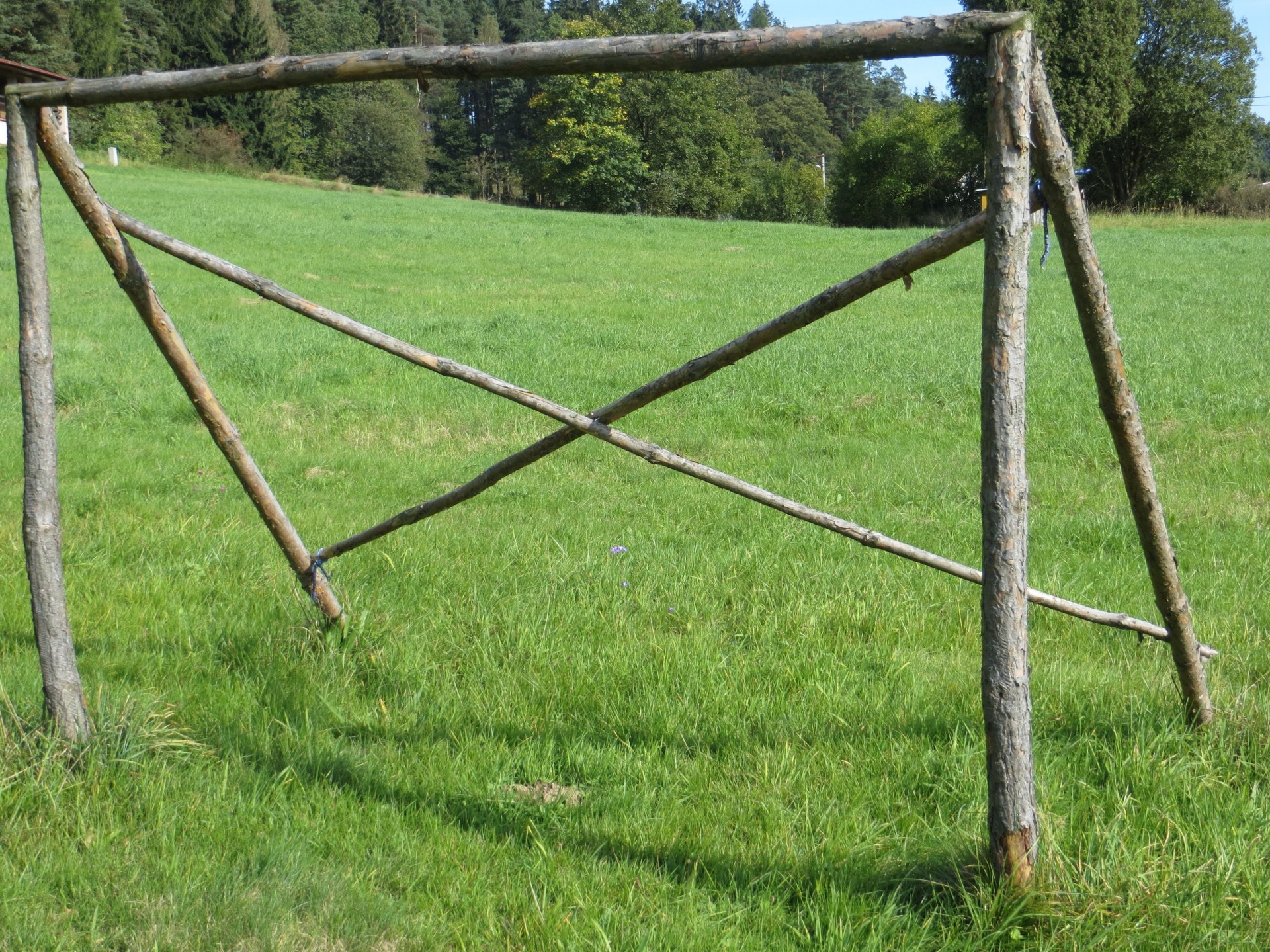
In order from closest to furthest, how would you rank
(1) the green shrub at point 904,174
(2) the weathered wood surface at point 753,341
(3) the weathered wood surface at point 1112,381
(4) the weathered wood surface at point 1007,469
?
(4) the weathered wood surface at point 1007,469 < (3) the weathered wood surface at point 1112,381 < (2) the weathered wood surface at point 753,341 < (1) the green shrub at point 904,174

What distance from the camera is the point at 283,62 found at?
9.32 ft

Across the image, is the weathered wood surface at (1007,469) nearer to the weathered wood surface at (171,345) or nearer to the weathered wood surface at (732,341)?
the weathered wood surface at (732,341)

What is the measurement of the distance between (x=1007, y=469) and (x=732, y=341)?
2.79 ft

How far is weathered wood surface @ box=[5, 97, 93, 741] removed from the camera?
3078mm

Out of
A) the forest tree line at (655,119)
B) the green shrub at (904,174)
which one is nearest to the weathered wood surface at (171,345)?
the forest tree line at (655,119)

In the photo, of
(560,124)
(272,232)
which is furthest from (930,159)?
(272,232)

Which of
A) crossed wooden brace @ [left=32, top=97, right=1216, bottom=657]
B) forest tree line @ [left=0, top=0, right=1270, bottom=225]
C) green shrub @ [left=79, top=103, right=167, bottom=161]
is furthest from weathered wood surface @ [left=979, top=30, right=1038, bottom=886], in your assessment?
green shrub @ [left=79, top=103, right=167, bottom=161]

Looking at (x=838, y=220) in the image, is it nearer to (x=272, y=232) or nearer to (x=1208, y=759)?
(x=272, y=232)

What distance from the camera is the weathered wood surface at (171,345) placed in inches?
123

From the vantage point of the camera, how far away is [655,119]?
72938 millimetres

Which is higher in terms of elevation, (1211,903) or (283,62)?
(283,62)

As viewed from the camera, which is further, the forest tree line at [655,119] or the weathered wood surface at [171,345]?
the forest tree line at [655,119]

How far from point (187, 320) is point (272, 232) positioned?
35.0 feet

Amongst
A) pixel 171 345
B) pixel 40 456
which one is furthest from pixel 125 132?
pixel 40 456
